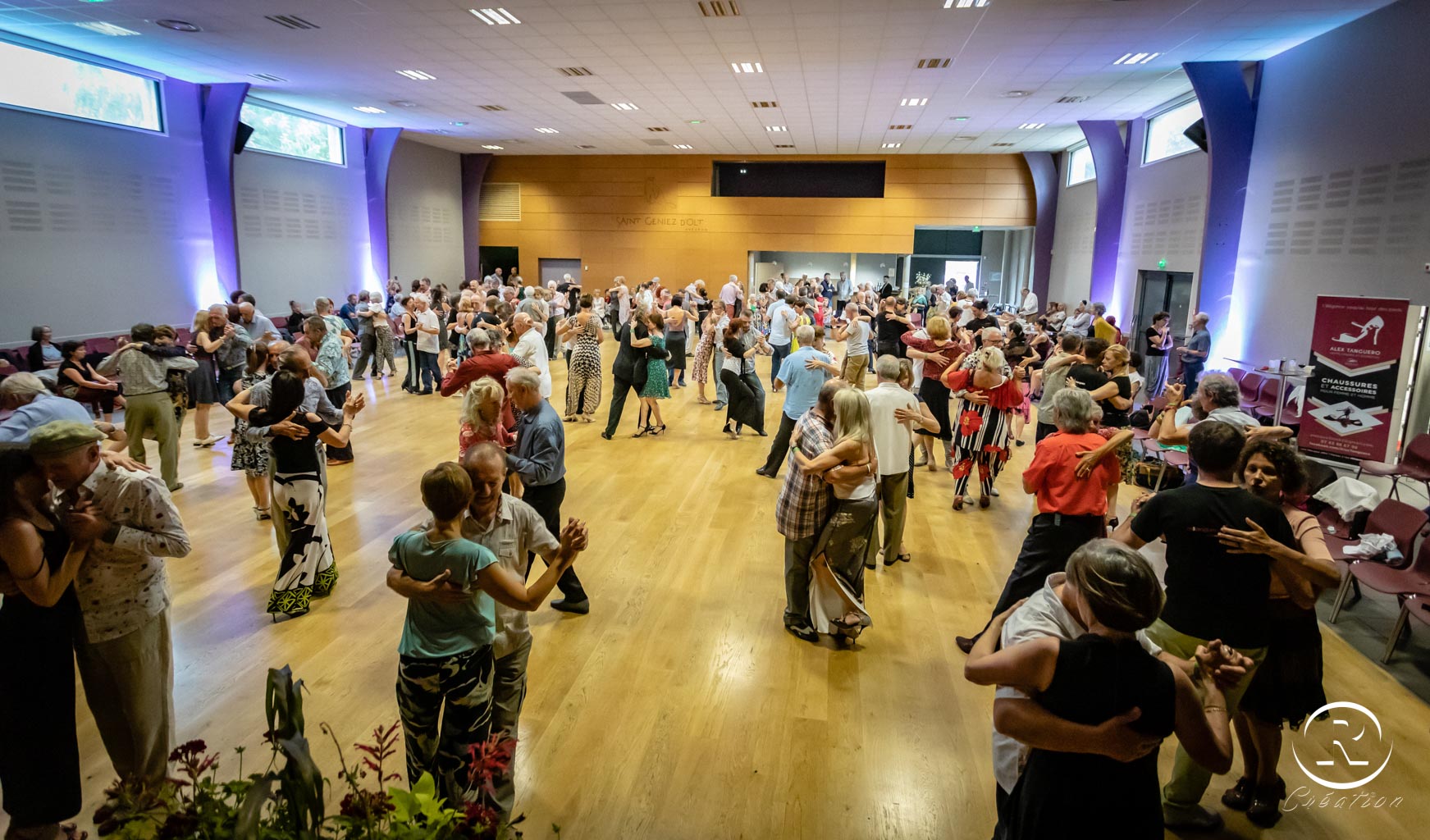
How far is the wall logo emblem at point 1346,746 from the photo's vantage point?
304 cm

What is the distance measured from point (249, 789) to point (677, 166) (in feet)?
64.6

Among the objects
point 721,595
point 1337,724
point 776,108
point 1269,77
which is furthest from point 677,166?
point 1337,724

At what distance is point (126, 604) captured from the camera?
2.39m

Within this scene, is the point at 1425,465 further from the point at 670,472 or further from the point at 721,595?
the point at 670,472

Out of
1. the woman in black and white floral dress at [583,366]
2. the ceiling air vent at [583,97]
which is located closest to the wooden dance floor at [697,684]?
the woman in black and white floral dress at [583,366]

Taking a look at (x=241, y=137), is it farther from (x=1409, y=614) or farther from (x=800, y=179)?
(x=1409, y=614)

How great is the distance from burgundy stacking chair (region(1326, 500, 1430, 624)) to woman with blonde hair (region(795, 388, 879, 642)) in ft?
8.77

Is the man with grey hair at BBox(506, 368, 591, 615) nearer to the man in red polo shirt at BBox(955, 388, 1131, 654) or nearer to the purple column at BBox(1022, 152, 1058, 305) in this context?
the man in red polo shirt at BBox(955, 388, 1131, 654)

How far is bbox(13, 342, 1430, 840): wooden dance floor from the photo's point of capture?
110 inches

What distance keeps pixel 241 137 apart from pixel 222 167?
61cm

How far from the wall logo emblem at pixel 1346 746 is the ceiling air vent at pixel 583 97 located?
11236 millimetres

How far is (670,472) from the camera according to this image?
7.12 m

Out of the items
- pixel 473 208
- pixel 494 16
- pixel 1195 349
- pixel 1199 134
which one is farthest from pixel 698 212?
pixel 1195 349

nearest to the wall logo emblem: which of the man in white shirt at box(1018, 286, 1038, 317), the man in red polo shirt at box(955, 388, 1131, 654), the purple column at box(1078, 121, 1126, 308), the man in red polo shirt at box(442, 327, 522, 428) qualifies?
the man in red polo shirt at box(955, 388, 1131, 654)
